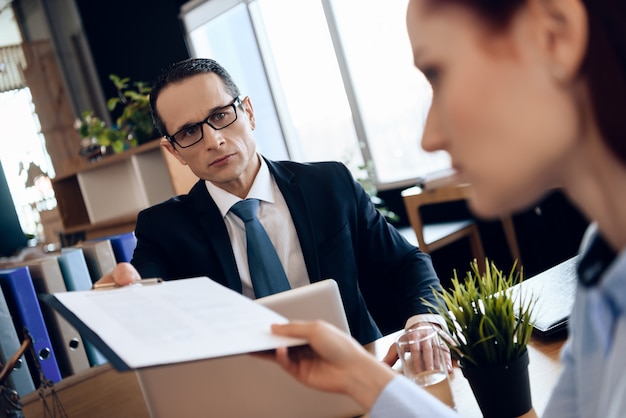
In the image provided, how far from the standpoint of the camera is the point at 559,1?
54cm

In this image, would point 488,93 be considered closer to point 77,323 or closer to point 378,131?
point 77,323

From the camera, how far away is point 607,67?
54 centimetres

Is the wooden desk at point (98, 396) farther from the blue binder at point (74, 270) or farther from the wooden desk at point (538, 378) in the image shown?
the wooden desk at point (538, 378)

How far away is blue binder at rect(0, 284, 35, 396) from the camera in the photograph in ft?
6.75

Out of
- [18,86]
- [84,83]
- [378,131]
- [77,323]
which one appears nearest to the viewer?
[77,323]

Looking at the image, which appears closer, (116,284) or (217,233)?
(116,284)

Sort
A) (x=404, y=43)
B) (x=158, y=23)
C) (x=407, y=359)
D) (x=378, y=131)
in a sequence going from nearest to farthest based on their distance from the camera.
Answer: (x=407, y=359), (x=404, y=43), (x=378, y=131), (x=158, y=23)

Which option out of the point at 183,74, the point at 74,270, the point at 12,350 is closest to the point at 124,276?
the point at 183,74

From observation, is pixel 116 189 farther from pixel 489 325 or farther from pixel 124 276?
pixel 489 325

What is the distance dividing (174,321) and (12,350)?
1461 mm

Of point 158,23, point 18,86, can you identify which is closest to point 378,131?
point 158,23

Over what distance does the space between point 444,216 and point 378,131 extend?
33.8 inches

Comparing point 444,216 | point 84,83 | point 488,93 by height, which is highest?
point 84,83

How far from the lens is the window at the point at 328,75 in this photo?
4.87m
